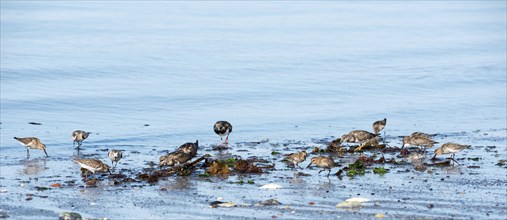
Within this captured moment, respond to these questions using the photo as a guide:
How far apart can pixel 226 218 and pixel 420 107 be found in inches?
626

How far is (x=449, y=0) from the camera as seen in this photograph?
7738cm

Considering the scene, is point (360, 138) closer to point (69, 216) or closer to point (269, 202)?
point (269, 202)

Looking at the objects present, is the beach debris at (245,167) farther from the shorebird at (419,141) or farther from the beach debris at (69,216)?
the beach debris at (69,216)

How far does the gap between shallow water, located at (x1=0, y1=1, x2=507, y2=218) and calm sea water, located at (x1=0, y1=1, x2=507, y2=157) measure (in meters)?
0.07

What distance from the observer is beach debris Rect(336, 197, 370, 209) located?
15.2m

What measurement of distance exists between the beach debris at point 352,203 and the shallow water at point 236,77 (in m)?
0.19

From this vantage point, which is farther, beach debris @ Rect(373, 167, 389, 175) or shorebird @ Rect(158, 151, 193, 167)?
shorebird @ Rect(158, 151, 193, 167)

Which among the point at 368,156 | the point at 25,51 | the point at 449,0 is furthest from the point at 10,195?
the point at 449,0

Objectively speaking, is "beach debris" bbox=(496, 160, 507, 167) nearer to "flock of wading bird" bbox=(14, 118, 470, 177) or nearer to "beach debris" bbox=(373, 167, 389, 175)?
"flock of wading bird" bbox=(14, 118, 470, 177)

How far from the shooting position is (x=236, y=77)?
35.6m

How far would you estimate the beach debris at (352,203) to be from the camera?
15.2 metres

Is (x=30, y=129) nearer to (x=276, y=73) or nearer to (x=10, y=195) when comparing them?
(x=10, y=195)

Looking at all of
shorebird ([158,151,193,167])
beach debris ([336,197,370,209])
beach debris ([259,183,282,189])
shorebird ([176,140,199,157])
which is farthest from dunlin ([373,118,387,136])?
beach debris ([336,197,370,209])

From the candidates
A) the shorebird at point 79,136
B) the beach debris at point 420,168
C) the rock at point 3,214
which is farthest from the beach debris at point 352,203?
the shorebird at point 79,136
